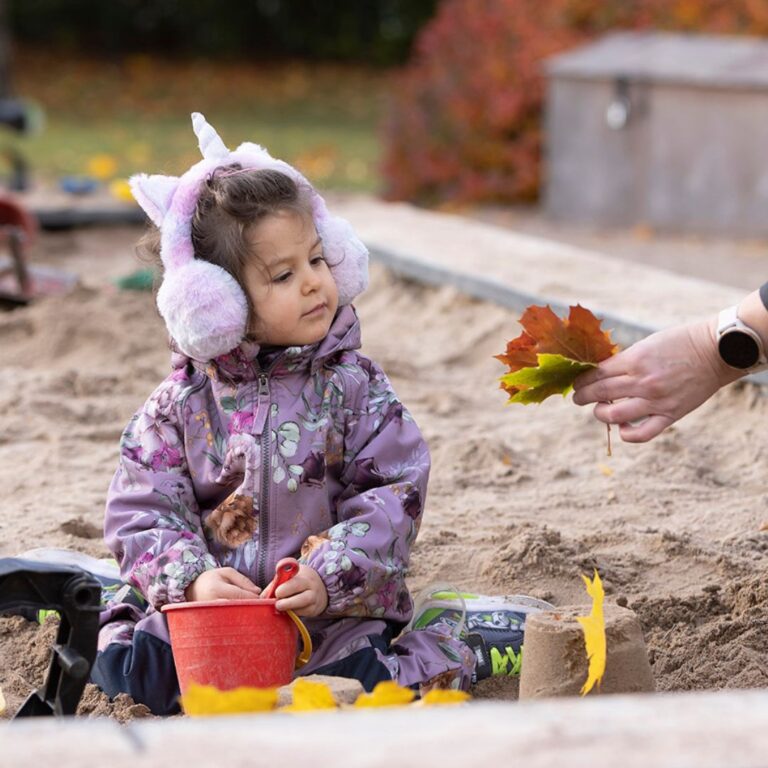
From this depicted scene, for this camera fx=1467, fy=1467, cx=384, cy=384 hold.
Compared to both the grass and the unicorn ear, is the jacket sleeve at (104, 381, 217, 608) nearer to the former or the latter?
the unicorn ear

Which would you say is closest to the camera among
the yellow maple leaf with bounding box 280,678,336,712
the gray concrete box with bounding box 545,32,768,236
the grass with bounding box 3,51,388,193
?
the yellow maple leaf with bounding box 280,678,336,712

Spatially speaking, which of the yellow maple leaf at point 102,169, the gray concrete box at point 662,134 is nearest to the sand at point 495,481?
the gray concrete box at point 662,134

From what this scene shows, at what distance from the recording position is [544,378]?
9.36 feet

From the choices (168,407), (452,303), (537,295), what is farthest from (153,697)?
(452,303)

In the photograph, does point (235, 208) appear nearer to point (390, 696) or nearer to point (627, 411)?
point (627, 411)

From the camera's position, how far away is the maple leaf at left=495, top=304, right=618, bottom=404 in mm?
2770

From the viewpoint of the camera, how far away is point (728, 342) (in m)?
2.80

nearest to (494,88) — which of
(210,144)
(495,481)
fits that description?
(495,481)

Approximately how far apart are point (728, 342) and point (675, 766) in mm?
1386

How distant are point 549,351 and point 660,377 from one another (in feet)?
0.74

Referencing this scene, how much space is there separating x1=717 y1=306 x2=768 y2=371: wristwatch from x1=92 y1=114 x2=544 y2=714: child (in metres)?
0.62

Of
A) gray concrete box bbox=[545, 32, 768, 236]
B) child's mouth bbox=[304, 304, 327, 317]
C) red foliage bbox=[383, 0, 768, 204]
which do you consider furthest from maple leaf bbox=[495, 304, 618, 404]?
red foliage bbox=[383, 0, 768, 204]

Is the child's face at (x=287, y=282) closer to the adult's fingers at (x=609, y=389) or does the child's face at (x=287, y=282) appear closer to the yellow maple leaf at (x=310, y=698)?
the adult's fingers at (x=609, y=389)

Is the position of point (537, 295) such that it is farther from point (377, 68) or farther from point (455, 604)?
point (377, 68)
